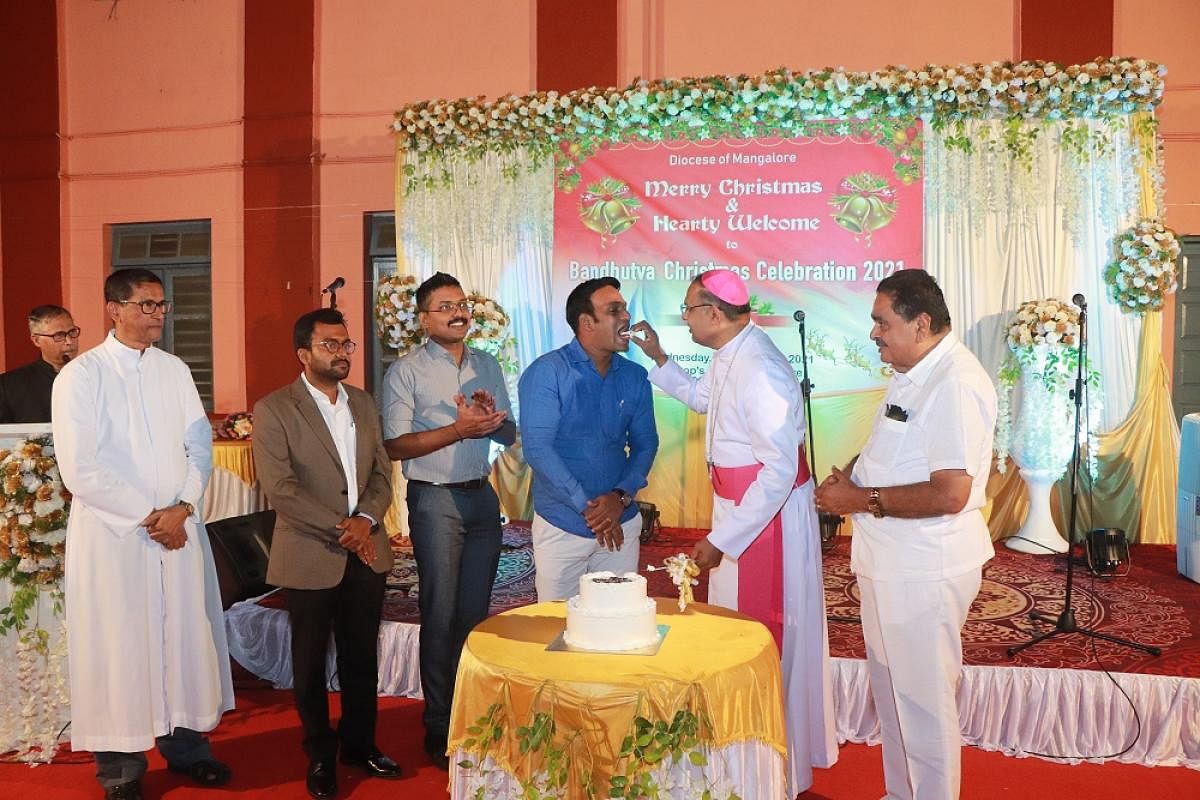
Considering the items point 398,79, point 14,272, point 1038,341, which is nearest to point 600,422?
point 1038,341

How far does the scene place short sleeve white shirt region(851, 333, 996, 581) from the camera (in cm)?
315

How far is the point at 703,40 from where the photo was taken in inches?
369

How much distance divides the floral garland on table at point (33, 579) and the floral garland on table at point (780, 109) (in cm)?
531

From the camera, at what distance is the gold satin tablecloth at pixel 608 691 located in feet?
8.01

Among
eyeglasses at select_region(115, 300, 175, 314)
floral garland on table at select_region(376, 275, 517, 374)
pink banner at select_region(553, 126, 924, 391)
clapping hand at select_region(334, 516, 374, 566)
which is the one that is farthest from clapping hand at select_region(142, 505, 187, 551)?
pink banner at select_region(553, 126, 924, 391)

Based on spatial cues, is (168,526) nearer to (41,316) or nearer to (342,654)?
(342,654)

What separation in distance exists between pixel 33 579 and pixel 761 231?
601 cm

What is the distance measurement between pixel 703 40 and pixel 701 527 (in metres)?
4.40

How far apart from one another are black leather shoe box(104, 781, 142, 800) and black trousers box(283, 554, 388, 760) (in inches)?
24.9

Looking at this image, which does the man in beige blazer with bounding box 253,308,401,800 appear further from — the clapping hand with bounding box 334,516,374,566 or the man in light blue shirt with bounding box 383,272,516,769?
the man in light blue shirt with bounding box 383,272,516,769

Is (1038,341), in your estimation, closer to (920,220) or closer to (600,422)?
(920,220)

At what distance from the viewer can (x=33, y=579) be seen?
4348 mm

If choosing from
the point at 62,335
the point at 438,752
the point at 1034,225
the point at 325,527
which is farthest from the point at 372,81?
the point at 438,752

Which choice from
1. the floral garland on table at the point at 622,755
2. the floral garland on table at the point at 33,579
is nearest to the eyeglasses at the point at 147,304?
the floral garland on table at the point at 33,579
